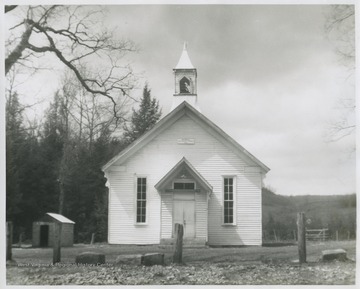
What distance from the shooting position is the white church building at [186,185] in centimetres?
1967

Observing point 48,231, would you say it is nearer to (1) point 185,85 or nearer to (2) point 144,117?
(2) point 144,117

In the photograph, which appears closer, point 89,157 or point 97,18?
point 97,18

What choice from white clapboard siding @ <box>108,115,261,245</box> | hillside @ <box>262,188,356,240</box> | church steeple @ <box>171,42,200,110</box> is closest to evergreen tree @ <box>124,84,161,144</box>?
white clapboard siding @ <box>108,115,261,245</box>

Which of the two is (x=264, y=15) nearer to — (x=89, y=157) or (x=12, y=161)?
(x=12, y=161)

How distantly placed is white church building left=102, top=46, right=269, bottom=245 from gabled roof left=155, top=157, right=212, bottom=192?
0.03 m

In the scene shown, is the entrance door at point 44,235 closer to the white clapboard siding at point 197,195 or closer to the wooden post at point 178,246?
the white clapboard siding at point 197,195

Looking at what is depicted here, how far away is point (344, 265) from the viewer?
1405 cm

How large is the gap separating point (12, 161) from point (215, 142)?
793cm

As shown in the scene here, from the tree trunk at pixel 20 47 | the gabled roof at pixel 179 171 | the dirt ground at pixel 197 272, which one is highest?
the tree trunk at pixel 20 47

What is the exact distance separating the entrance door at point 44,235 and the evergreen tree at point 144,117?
5111 millimetres

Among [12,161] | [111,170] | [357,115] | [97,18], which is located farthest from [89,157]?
[357,115]

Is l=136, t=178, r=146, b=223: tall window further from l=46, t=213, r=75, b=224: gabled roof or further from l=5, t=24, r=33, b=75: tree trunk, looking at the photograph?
l=5, t=24, r=33, b=75: tree trunk

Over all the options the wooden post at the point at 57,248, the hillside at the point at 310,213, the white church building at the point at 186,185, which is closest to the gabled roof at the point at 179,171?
the white church building at the point at 186,185

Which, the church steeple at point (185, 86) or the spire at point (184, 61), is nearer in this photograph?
the spire at point (184, 61)
